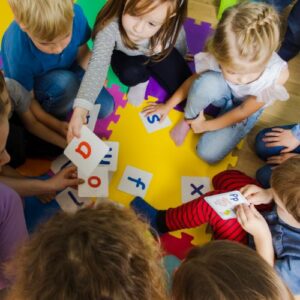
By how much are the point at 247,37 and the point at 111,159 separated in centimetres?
72

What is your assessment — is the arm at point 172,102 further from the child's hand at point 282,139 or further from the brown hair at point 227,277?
the brown hair at point 227,277

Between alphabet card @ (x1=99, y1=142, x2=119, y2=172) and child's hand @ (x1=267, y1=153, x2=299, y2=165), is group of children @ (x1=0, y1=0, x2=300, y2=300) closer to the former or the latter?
child's hand @ (x1=267, y1=153, x2=299, y2=165)

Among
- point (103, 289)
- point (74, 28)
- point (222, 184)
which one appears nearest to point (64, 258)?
point (103, 289)

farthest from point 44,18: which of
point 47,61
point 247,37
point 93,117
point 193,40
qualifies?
point 193,40

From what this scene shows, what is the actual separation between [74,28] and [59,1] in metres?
0.26

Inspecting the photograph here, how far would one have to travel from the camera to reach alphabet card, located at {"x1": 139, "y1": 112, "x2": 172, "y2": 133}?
1.70 metres

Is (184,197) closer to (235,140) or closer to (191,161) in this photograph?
(191,161)

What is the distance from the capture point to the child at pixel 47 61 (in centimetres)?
118

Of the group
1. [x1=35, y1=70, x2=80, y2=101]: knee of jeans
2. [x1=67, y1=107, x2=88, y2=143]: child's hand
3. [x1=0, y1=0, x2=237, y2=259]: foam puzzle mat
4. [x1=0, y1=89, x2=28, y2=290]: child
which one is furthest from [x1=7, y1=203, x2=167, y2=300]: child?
[x1=35, y1=70, x2=80, y2=101]: knee of jeans

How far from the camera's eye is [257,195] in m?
1.31

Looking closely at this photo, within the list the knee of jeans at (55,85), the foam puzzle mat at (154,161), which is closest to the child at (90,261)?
the foam puzzle mat at (154,161)

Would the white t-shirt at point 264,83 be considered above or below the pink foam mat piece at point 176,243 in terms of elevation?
above

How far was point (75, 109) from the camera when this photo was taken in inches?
54.0

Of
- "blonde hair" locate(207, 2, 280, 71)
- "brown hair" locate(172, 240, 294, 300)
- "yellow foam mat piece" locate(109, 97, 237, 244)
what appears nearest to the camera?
"brown hair" locate(172, 240, 294, 300)
